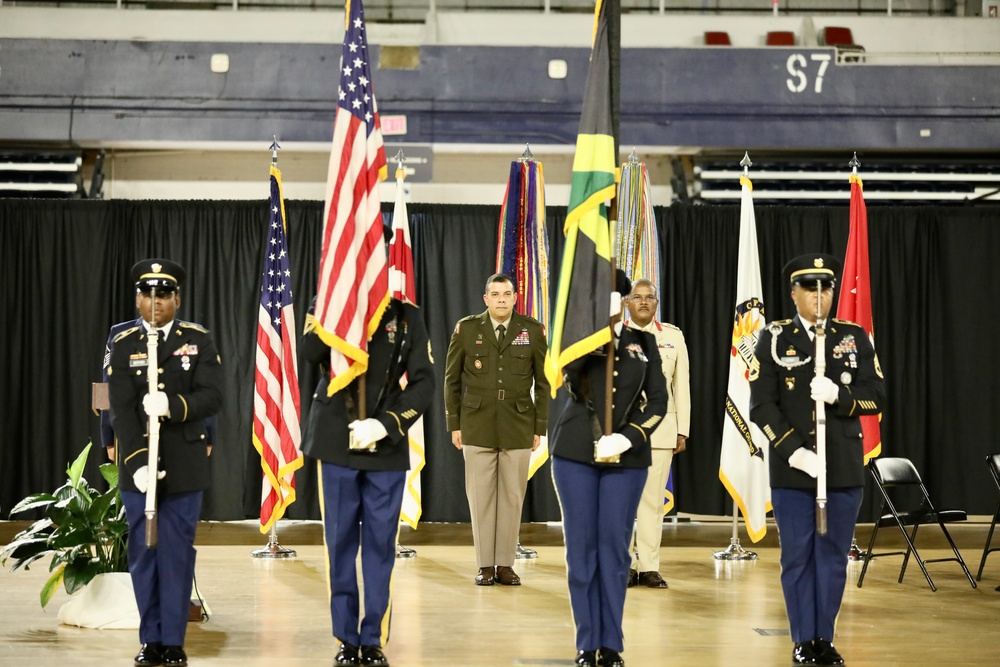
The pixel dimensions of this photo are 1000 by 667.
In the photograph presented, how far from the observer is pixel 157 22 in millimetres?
9602

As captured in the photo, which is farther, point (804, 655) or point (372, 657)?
point (804, 655)

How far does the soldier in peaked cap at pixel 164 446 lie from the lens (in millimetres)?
4156

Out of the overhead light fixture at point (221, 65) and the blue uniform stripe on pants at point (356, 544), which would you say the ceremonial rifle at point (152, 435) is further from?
the overhead light fixture at point (221, 65)

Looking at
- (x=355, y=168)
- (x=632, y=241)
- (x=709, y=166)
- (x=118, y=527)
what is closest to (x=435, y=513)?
(x=632, y=241)

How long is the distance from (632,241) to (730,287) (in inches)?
80.5

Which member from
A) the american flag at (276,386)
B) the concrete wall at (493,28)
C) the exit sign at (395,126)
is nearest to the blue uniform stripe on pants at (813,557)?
the american flag at (276,386)

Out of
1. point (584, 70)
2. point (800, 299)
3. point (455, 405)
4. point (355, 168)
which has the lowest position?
point (455, 405)

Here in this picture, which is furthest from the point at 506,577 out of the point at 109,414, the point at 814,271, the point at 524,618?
the point at 814,271

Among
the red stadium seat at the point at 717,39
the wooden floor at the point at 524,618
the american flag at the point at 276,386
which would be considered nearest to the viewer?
the wooden floor at the point at 524,618

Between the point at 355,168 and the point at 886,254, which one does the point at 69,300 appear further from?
the point at 886,254

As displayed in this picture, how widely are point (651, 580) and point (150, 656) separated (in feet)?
9.67

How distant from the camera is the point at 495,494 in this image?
20.4 feet

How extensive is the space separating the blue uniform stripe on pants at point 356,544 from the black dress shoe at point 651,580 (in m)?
2.38

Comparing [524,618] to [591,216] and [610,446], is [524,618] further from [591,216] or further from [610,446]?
[591,216]
